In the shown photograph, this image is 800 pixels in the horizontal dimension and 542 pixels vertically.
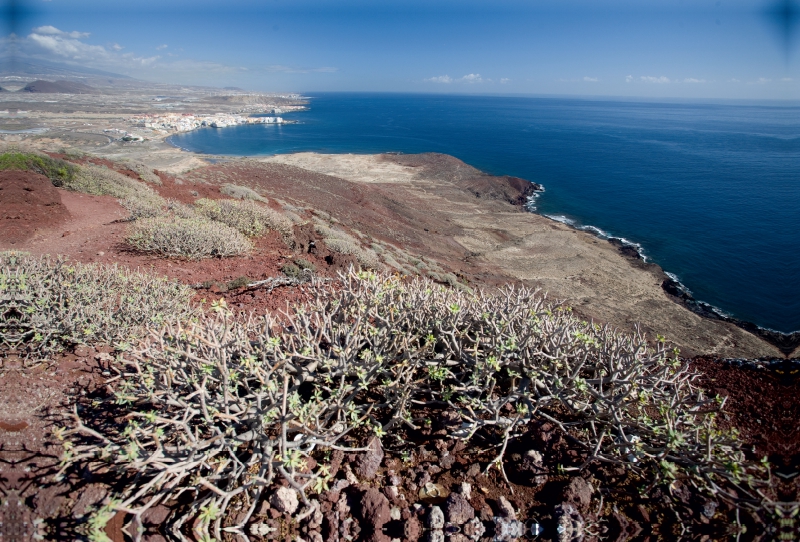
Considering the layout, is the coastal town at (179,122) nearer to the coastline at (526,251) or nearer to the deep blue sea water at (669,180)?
the deep blue sea water at (669,180)

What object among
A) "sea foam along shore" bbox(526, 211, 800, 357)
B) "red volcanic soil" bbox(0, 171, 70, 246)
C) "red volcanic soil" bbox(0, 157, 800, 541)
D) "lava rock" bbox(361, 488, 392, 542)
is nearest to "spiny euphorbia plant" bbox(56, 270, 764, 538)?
"red volcanic soil" bbox(0, 157, 800, 541)

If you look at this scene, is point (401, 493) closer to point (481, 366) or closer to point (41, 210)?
point (481, 366)

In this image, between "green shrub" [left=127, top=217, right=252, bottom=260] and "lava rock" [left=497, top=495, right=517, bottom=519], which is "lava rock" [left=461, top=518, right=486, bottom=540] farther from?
"green shrub" [left=127, top=217, right=252, bottom=260]

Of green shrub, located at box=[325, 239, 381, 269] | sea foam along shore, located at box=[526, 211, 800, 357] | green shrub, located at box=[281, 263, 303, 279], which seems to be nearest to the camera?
green shrub, located at box=[281, 263, 303, 279]

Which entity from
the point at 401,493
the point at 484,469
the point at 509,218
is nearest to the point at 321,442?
the point at 401,493

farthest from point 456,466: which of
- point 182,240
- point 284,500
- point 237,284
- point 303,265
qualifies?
point 182,240

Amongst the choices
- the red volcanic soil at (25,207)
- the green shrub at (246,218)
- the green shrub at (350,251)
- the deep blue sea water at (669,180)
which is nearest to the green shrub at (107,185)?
the green shrub at (246,218)
